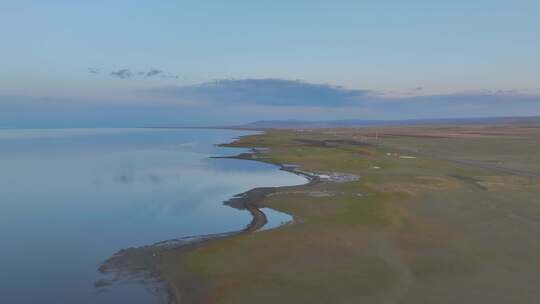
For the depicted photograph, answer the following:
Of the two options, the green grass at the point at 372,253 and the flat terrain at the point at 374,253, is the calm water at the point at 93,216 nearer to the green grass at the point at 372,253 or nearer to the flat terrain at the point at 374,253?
the flat terrain at the point at 374,253

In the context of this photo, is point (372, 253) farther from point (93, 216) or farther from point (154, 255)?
point (93, 216)

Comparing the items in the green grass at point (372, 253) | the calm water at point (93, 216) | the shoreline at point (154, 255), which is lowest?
the calm water at point (93, 216)

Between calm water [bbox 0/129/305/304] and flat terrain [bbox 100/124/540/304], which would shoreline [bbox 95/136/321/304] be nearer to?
flat terrain [bbox 100/124/540/304]

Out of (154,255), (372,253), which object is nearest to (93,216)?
(154,255)

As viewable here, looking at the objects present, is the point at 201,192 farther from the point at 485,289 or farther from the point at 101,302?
the point at 485,289

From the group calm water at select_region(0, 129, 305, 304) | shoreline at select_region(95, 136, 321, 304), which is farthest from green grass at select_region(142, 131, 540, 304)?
calm water at select_region(0, 129, 305, 304)

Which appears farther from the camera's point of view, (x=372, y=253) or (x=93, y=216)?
(x=93, y=216)

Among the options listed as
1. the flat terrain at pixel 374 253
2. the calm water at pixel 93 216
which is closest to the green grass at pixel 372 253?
the flat terrain at pixel 374 253

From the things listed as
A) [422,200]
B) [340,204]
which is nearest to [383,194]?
[422,200]
